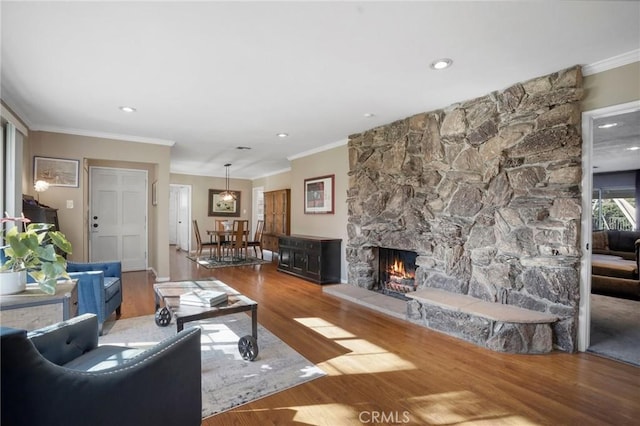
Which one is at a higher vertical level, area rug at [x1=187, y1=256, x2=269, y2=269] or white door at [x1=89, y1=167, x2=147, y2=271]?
white door at [x1=89, y1=167, x2=147, y2=271]

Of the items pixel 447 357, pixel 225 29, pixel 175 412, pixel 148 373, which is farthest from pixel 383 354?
pixel 225 29

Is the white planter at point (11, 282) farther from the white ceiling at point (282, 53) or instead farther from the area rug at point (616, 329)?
the area rug at point (616, 329)

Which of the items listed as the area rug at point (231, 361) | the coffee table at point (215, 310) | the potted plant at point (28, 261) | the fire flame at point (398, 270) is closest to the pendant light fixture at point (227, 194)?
the fire flame at point (398, 270)

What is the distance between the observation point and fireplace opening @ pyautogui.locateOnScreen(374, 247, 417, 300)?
455 centimetres

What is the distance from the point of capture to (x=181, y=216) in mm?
10039

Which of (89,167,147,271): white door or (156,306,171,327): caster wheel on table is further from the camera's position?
(89,167,147,271): white door

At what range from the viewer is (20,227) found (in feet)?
13.1

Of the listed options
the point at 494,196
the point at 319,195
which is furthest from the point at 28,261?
the point at 319,195

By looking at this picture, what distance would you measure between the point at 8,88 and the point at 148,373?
146 inches

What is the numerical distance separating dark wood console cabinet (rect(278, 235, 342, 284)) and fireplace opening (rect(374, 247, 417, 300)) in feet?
2.71

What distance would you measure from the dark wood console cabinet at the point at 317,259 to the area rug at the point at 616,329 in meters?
3.39

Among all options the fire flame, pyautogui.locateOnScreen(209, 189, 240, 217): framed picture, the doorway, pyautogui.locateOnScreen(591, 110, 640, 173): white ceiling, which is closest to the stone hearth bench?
the doorway

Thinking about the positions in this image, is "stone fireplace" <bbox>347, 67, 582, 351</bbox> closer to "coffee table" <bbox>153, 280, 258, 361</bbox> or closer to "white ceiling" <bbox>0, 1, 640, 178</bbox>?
"white ceiling" <bbox>0, 1, 640, 178</bbox>

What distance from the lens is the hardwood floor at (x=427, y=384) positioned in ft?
6.21
